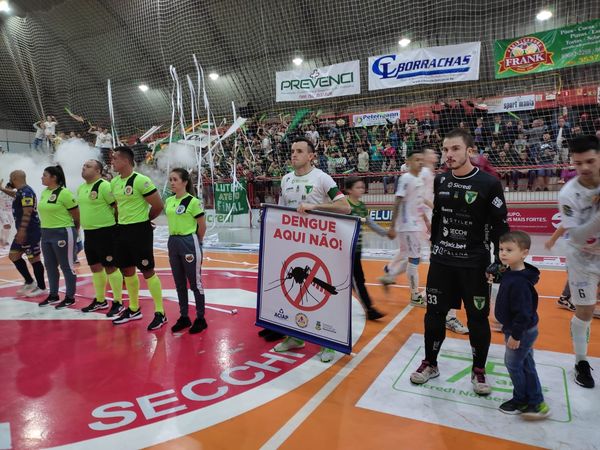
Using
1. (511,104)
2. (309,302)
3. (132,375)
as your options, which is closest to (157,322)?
(132,375)

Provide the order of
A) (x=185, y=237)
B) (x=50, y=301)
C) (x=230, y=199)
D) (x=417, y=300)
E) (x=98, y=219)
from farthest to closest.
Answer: (x=230, y=199) → (x=50, y=301) → (x=417, y=300) → (x=98, y=219) → (x=185, y=237)

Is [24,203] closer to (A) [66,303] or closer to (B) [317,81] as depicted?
(A) [66,303]

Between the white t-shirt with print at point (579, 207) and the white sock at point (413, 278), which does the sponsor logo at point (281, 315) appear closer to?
the white sock at point (413, 278)

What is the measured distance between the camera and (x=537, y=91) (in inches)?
509

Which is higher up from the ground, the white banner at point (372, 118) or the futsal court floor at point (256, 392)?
the white banner at point (372, 118)

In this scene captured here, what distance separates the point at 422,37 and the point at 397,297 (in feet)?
39.9

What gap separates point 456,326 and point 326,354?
148 cm

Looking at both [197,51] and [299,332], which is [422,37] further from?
[299,332]

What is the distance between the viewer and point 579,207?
2.91 meters

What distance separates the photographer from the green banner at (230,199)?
36.3 feet

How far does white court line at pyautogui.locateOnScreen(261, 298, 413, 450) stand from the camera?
7.79 feet

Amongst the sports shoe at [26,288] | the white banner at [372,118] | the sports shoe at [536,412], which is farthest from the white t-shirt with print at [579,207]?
the white banner at [372,118]

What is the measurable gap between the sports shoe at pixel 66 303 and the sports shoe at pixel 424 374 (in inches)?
175

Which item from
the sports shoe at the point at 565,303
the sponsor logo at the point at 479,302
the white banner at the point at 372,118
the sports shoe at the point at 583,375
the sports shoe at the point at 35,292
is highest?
the white banner at the point at 372,118
